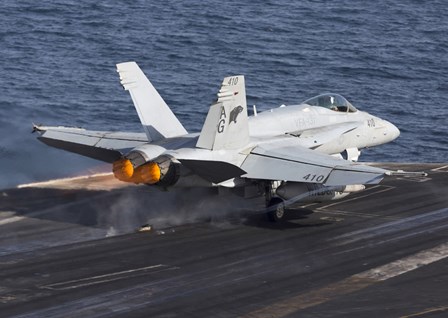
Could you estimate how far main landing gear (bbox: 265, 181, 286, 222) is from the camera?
34688 millimetres

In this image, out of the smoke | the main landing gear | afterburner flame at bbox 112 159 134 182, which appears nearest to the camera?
afterburner flame at bbox 112 159 134 182

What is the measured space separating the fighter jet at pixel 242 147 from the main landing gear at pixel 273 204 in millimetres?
34

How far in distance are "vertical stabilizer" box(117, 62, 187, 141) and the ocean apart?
1793 centimetres

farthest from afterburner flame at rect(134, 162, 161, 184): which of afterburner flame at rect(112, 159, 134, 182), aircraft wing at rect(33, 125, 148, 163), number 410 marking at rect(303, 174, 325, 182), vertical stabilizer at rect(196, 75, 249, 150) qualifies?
number 410 marking at rect(303, 174, 325, 182)

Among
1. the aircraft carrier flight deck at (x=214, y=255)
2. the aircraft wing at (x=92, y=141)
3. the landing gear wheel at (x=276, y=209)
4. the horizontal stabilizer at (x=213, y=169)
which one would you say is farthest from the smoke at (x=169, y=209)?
the horizontal stabilizer at (x=213, y=169)

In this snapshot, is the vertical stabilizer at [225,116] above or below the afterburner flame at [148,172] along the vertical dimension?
above

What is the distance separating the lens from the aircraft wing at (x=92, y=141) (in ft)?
113

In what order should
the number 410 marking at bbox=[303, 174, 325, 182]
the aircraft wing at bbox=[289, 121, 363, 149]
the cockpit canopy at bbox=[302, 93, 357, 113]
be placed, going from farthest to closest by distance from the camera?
the cockpit canopy at bbox=[302, 93, 357, 113] < the aircraft wing at bbox=[289, 121, 363, 149] < the number 410 marking at bbox=[303, 174, 325, 182]

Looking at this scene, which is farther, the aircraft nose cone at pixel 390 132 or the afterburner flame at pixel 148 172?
the aircraft nose cone at pixel 390 132

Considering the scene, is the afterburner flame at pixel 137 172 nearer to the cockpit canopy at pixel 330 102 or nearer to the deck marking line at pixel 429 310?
the deck marking line at pixel 429 310

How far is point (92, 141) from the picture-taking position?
3559cm

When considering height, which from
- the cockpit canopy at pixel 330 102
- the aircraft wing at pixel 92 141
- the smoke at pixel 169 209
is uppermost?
the cockpit canopy at pixel 330 102

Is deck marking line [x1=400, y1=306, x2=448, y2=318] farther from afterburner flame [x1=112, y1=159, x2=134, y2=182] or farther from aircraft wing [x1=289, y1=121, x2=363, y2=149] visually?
aircraft wing [x1=289, y1=121, x2=363, y2=149]

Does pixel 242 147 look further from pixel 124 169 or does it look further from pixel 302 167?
pixel 124 169
